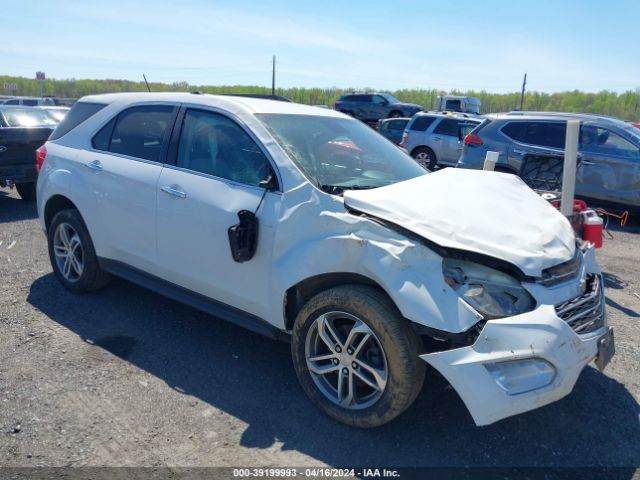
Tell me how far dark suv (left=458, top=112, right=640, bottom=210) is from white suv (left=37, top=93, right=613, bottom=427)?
589cm

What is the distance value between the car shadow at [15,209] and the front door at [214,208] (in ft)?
18.2

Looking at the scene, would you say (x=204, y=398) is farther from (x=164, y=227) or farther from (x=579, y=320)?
(x=579, y=320)

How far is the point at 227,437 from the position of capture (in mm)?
2979

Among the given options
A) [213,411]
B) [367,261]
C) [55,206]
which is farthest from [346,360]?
[55,206]

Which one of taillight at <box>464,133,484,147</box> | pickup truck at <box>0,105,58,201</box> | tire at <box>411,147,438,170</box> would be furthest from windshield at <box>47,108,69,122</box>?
tire at <box>411,147,438,170</box>

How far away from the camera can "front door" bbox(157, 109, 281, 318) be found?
3.37 metres

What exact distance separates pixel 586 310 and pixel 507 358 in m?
0.68

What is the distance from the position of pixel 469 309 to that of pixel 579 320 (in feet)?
2.27

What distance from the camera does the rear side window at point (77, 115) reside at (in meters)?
4.80

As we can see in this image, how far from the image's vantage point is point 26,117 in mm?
10133

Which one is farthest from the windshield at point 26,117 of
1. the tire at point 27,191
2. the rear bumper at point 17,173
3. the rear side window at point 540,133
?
the rear side window at point 540,133

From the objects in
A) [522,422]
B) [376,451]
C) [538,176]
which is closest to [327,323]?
[376,451]

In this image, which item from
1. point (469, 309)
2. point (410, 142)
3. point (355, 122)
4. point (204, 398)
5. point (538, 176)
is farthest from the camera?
point (410, 142)

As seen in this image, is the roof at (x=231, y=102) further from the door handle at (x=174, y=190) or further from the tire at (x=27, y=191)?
the tire at (x=27, y=191)
